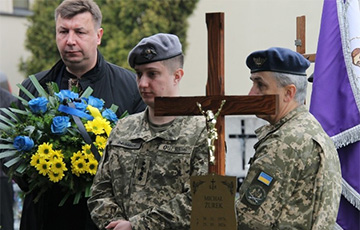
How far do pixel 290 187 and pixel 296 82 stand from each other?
21.7 inches

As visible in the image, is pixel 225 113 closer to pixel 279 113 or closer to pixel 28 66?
pixel 279 113

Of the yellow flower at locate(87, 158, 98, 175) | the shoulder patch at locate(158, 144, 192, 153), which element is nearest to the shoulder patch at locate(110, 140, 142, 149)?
the shoulder patch at locate(158, 144, 192, 153)

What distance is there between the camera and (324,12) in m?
5.38

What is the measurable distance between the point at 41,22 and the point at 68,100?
13817 mm

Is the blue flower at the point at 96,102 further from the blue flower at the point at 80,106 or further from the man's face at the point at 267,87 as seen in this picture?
the man's face at the point at 267,87

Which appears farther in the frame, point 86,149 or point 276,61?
point 86,149

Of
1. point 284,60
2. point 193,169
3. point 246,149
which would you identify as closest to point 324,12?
point 284,60

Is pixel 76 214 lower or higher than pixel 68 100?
lower

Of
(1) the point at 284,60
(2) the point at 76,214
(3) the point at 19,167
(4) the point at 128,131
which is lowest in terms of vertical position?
(2) the point at 76,214

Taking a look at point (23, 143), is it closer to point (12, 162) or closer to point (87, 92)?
point (12, 162)

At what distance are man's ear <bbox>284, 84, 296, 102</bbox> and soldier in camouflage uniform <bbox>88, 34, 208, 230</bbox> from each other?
0.45 metres

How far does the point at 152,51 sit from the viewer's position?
159 inches

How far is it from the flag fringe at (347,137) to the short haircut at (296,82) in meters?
1.26

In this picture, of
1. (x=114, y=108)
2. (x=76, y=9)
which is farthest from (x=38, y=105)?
(x=76, y=9)
